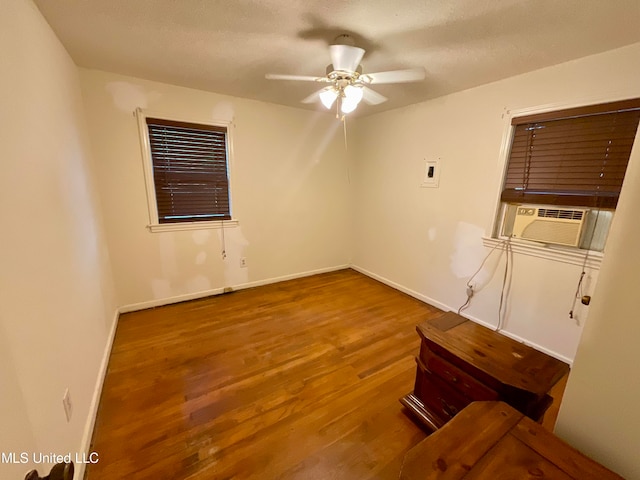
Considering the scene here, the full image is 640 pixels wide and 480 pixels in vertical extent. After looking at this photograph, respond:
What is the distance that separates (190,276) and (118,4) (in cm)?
246

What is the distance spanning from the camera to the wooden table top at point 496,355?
1187 mm

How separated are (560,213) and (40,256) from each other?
11.0 ft

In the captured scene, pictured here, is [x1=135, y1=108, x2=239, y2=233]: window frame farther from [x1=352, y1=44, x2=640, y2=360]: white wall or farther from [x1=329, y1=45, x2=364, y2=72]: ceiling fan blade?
[x1=352, y1=44, x2=640, y2=360]: white wall

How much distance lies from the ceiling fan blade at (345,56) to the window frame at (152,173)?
5.71 ft

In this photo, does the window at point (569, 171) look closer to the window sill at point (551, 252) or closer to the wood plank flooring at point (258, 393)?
the window sill at point (551, 252)

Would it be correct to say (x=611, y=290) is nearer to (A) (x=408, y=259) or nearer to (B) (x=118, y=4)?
(B) (x=118, y=4)

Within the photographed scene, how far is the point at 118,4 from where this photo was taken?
146 cm

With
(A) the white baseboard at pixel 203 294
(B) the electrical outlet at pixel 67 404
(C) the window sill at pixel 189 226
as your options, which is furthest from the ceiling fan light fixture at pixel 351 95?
(A) the white baseboard at pixel 203 294

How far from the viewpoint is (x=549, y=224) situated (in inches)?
86.6

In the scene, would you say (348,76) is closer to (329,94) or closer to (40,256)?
(329,94)

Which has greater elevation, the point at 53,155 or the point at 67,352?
the point at 53,155

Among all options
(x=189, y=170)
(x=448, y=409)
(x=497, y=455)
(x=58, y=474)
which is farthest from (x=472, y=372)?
(x=189, y=170)

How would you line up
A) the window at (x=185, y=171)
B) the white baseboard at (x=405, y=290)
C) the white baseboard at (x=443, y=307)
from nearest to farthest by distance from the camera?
the white baseboard at (x=443, y=307)
the window at (x=185, y=171)
the white baseboard at (x=405, y=290)

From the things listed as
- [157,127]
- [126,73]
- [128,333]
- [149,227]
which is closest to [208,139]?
[157,127]
